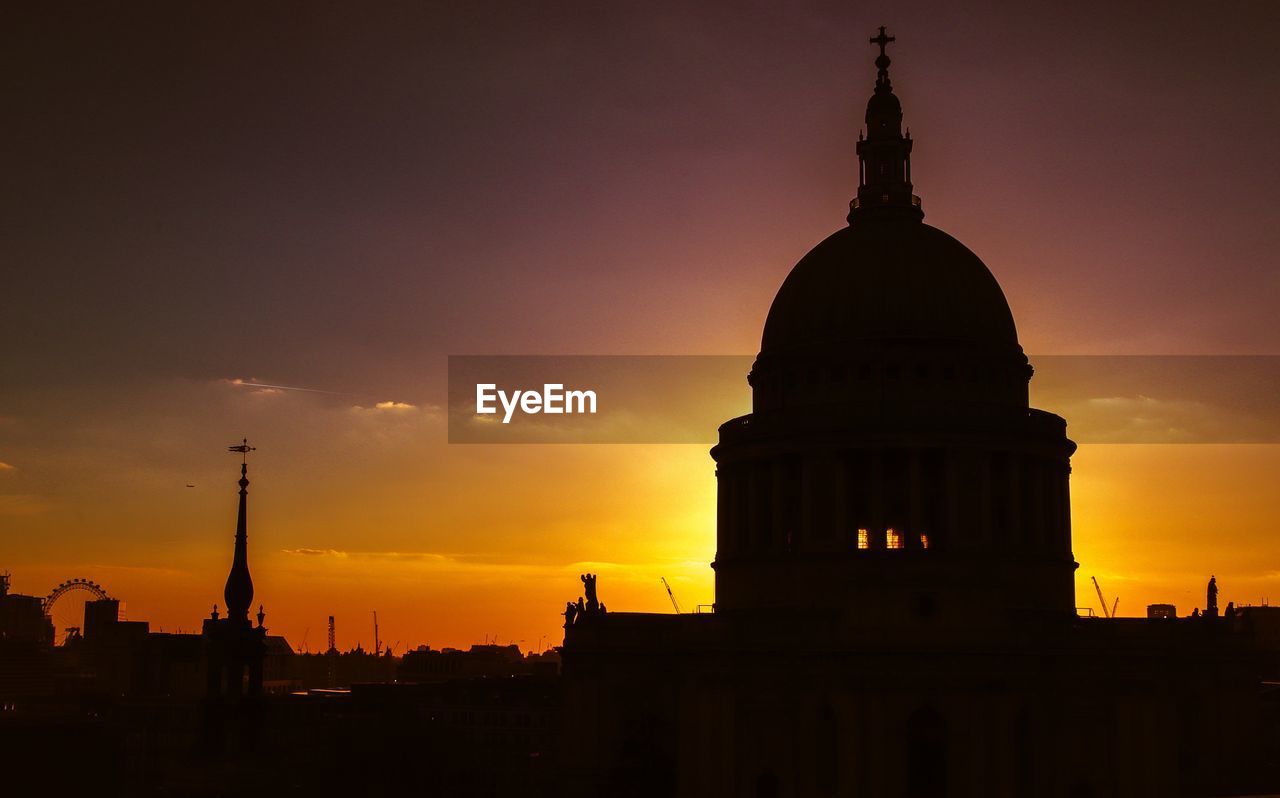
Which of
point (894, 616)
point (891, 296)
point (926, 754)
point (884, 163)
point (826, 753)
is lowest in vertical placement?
point (826, 753)

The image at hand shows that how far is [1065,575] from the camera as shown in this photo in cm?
9681

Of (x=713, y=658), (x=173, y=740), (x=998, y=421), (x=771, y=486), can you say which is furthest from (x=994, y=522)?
(x=173, y=740)

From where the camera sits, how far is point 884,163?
10631cm

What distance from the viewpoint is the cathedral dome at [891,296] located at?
9850 cm

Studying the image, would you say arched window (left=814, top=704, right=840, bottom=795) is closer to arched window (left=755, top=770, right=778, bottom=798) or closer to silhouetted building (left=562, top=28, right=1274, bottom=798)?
silhouetted building (left=562, top=28, right=1274, bottom=798)

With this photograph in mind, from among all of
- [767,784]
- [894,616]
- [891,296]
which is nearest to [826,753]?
[767,784]

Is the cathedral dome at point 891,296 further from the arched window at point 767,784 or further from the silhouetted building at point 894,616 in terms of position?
the arched window at point 767,784

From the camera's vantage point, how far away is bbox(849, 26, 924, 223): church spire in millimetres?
105062

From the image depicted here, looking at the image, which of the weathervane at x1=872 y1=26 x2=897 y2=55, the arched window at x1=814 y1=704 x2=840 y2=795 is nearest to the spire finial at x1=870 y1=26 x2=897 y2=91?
the weathervane at x1=872 y1=26 x2=897 y2=55

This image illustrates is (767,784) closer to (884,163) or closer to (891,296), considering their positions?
(891,296)

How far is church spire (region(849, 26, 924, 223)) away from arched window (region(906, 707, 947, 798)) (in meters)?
37.4

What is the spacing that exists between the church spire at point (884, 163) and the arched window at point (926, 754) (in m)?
37.4

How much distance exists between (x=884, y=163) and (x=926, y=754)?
4249cm

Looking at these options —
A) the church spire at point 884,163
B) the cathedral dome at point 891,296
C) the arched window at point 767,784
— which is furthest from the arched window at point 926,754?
the church spire at point 884,163
